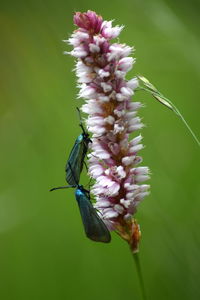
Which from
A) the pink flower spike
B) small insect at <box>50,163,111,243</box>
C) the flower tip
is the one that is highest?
the flower tip

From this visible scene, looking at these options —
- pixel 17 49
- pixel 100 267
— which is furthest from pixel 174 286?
pixel 17 49

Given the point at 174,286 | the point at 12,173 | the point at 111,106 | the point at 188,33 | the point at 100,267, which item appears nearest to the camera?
the point at 111,106

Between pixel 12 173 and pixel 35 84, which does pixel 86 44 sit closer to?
A: pixel 12 173

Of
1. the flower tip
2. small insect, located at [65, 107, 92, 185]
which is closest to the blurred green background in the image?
small insect, located at [65, 107, 92, 185]

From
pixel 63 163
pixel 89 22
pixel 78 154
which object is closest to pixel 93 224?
pixel 78 154

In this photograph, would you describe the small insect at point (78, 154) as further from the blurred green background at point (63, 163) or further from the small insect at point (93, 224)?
the blurred green background at point (63, 163)

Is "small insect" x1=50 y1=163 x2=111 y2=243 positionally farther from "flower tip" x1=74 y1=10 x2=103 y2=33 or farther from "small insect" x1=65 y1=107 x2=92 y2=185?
"flower tip" x1=74 y1=10 x2=103 y2=33
